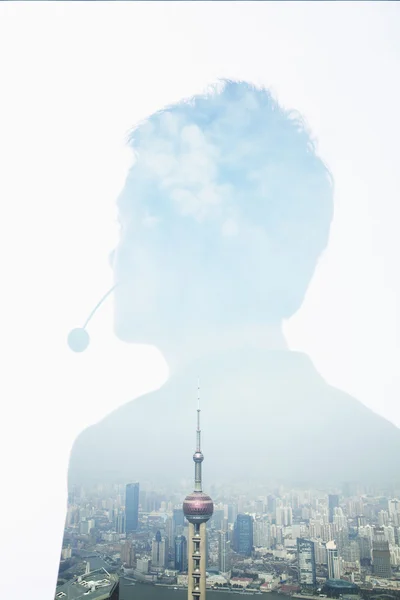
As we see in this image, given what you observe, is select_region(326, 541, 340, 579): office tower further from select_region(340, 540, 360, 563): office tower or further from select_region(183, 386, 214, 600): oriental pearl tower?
select_region(183, 386, 214, 600): oriental pearl tower

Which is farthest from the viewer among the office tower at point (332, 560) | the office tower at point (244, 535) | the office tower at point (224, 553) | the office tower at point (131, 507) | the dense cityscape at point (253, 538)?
the office tower at point (224, 553)

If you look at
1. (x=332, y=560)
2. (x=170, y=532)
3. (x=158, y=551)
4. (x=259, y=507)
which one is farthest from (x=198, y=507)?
(x=332, y=560)

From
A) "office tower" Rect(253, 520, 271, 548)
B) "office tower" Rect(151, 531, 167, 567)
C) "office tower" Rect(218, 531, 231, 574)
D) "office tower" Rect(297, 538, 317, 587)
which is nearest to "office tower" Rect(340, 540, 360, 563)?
"office tower" Rect(297, 538, 317, 587)

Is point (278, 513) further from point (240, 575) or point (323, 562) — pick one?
point (240, 575)

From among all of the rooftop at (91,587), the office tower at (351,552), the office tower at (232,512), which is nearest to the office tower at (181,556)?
the office tower at (232,512)

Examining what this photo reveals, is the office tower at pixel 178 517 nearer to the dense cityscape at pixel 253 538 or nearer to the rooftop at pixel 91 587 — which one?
the dense cityscape at pixel 253 538

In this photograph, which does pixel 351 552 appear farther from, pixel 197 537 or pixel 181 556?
pixel 181 556

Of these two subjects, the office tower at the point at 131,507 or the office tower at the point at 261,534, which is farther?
the office tower at the point at 261,534
